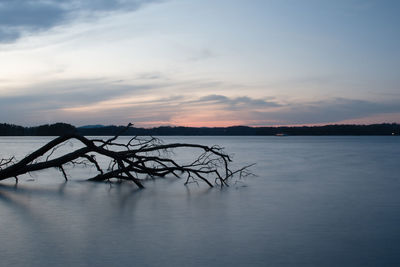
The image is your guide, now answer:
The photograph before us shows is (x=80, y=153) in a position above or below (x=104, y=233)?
above

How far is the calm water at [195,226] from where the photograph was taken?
18.6 ft

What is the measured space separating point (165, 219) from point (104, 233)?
4.94 ft

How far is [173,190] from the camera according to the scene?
12.2m

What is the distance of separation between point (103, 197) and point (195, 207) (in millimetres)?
2734

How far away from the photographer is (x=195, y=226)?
762 centimetres

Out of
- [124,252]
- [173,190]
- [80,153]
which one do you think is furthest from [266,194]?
[124,252]

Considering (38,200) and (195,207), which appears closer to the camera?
(195,207)

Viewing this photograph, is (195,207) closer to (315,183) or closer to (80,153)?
(80,153)

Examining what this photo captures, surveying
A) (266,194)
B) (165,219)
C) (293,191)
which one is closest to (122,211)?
(165,219)

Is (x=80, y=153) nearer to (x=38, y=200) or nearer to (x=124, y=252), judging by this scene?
(x=38, y=200)

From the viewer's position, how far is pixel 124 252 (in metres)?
5.85

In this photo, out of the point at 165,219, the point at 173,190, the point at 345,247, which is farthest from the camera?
the point at 173,190

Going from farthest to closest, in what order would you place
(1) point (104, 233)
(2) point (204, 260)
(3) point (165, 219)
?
(3) point (165, 219)
(1) point (104, 233)
(2) point (204, 260)

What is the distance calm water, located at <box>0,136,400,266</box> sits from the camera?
568 cm
